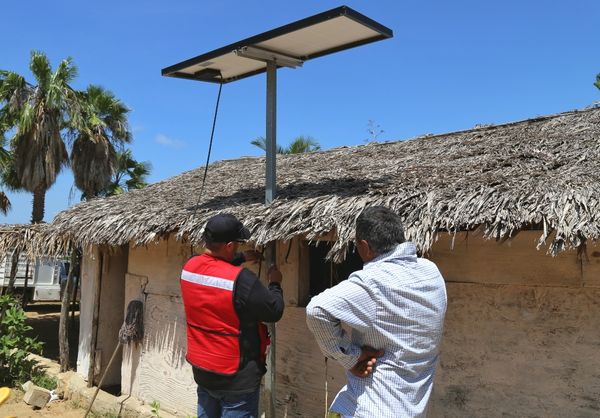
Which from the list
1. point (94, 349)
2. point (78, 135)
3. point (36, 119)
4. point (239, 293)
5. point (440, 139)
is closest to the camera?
point (239, 293)

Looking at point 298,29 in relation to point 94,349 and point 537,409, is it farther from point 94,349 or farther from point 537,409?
point 94,349

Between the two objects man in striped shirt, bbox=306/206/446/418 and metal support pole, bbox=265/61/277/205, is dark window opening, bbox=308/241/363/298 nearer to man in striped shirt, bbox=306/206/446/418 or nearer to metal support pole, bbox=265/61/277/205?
metal support pole, bbox=265/61/277/205

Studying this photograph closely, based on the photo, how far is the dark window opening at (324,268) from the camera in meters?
5.55

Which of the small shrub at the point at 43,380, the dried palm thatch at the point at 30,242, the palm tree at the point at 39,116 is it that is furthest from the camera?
the palm tree at the point at 39,116

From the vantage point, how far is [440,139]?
7.25 m

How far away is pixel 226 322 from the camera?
2.99m

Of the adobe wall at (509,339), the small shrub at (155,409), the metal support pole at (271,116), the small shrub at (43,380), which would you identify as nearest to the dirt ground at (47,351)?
the small shrub at (43,380)

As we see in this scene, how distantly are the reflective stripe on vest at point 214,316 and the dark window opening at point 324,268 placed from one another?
8.25ft

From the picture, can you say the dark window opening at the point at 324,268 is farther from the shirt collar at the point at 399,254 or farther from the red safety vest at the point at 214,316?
the shirt collar at the point at 399,254

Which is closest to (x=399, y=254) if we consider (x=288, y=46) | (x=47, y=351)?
(x=288, y=46)

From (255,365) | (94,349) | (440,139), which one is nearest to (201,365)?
(255,365)

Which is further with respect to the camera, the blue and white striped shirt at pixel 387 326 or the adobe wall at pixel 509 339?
the adobe wall at pixel 509 339

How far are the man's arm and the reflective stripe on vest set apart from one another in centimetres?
88

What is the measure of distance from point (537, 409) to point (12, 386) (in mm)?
7388
